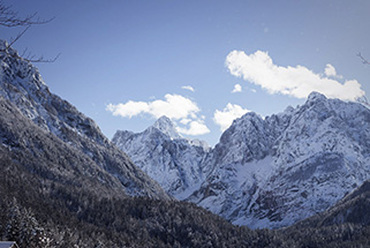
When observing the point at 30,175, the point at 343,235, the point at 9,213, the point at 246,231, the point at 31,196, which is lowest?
the point at 343,235

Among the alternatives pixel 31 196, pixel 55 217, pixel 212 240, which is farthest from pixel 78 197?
pixel 212 240

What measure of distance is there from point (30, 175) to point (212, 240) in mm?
105095

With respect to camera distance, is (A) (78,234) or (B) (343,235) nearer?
(A) (78,234)

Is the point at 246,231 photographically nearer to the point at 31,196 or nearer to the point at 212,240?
the point at 212,240

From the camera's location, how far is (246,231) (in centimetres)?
19388

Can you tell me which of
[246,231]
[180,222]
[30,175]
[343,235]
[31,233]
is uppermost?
[30,175]

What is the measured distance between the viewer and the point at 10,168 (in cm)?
16850

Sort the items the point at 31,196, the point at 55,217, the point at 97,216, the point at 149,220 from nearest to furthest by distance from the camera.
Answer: the point at 55,217 → the point at 31,196 → the point at 97,216 → the point at 149,220

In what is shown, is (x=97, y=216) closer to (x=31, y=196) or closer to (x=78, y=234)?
(x=31, y=196)

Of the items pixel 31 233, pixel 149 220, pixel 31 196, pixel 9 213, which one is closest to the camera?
pixel 31 233

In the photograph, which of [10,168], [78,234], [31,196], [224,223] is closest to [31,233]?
[78,234]

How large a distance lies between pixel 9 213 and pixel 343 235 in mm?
176996

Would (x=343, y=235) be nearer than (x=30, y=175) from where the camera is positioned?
No

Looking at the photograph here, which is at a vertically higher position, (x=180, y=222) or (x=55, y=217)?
(x=55, y=217)
